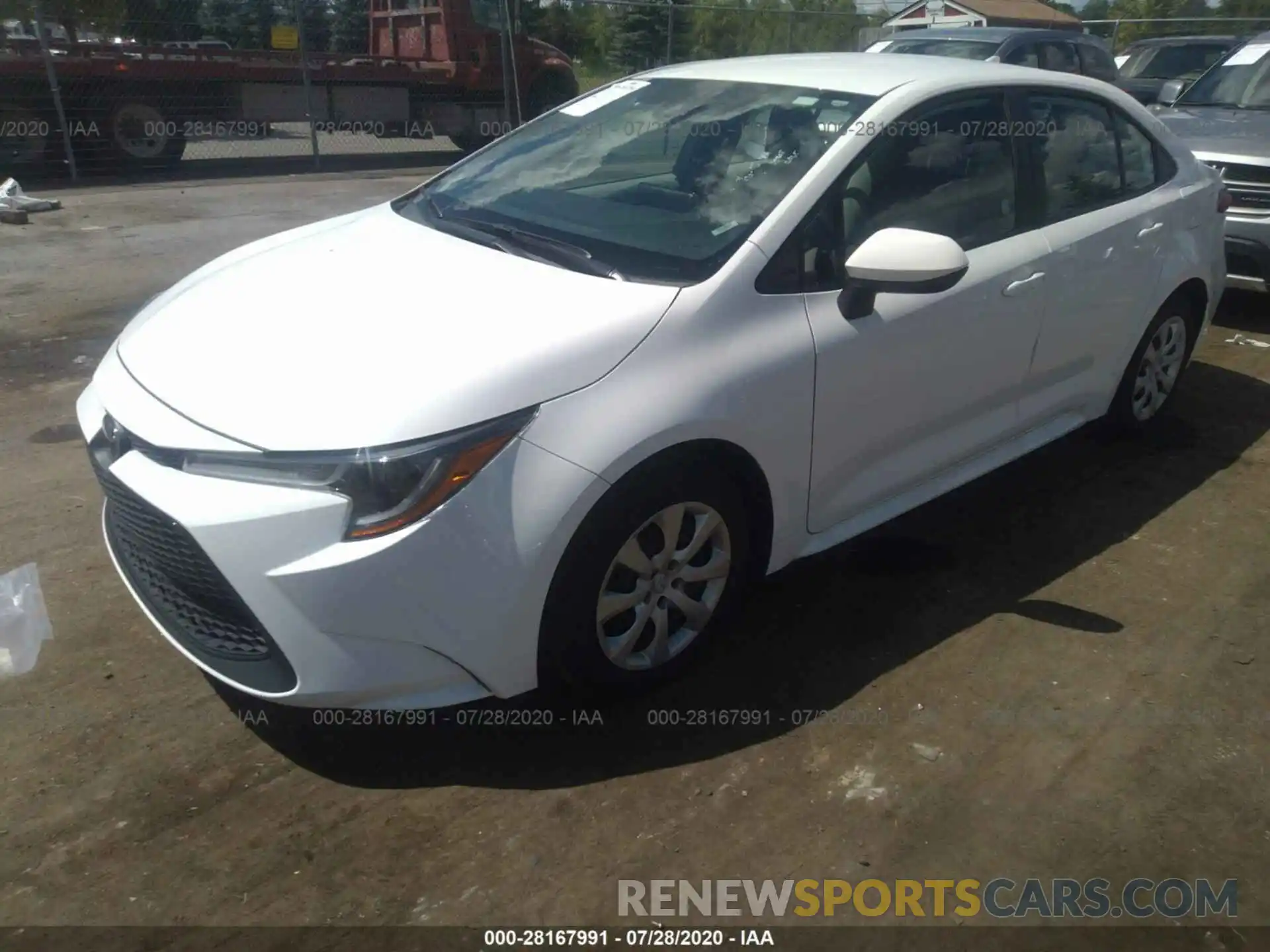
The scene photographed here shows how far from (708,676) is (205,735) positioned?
4.60 feet

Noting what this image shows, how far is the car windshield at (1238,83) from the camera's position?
7703 mm

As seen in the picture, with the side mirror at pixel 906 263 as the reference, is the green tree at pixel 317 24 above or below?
above

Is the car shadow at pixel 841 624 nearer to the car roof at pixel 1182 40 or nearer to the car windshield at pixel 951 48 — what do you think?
the car windshield at pixel 951 48

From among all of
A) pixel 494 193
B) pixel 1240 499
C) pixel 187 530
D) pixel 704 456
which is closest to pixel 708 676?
pixel 704 456

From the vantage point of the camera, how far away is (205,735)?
9.45 ft

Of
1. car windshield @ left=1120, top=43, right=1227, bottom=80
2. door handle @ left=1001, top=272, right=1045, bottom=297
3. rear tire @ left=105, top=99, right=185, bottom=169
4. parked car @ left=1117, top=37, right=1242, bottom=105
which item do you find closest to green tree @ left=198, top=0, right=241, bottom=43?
rear tire @ left=105, top=99, right=185, bottom=169

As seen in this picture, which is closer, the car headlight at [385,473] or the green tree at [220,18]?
the car headlight at [385,473]

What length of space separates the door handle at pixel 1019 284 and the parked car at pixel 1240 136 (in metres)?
3.40

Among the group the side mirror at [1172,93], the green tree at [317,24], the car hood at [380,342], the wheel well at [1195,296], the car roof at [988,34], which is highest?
the green tree at [317,24]

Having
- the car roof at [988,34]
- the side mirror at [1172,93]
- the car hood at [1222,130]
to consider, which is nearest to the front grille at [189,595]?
the car hood at [1222,130]

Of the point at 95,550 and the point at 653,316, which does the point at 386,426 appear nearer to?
the point at 653,316

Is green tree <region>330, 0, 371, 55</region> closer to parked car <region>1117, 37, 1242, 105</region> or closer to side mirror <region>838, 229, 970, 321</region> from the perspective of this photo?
parked car <region>1117, 37, 1242, 105</region>

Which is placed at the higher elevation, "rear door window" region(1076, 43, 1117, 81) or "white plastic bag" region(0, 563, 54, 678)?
"rear door window" region(1076, 43, 1117, 81)

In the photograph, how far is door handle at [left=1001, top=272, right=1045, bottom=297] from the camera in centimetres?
361
